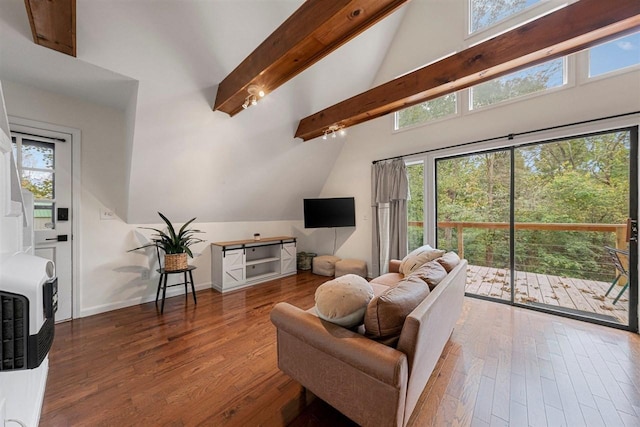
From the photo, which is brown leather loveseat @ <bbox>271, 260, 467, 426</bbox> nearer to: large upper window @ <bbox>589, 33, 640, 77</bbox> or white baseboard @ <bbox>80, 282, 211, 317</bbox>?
white baseboard @ <bbox>80, 282, 211, 317</bbox>

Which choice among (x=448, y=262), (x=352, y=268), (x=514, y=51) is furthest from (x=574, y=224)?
(x=352, y=268)

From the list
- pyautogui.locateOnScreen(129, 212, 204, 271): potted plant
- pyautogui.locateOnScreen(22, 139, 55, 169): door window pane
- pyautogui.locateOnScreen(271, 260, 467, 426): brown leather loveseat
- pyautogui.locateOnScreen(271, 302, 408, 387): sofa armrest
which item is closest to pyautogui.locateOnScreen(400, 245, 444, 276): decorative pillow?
pyautogui.locateOnScreen(271, 260, 467, 426): brown leather loveseat

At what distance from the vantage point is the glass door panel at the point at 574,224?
2467mm

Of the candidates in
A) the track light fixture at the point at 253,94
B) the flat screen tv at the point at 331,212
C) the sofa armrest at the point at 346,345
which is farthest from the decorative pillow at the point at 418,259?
the track light fixture at the point at 253,94

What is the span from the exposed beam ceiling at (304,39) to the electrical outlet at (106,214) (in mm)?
2118

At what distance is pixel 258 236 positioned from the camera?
14.3ft

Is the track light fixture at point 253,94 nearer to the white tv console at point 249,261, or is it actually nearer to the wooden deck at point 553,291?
the white tv console at point 249,261

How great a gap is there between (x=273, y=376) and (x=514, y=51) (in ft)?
10.6

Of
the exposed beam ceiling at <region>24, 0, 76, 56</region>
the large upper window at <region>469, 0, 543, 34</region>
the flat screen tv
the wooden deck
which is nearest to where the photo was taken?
the exposed beam ceiling at <region>24, 0, 76, 56</region>

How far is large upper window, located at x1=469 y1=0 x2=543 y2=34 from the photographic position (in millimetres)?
2963

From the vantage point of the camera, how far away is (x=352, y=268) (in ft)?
13.8

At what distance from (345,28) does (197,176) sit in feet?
8.35

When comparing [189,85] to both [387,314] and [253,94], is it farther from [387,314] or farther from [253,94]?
[387,314]

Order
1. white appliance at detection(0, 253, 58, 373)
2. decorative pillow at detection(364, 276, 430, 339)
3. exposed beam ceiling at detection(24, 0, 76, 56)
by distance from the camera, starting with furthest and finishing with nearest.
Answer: exposed beam ceiling at detection(24, 0, 76, 56)
decorative pillow at detection(364, 276, 430, 339)
white appliance at detection(0, 253, 58, 373)
